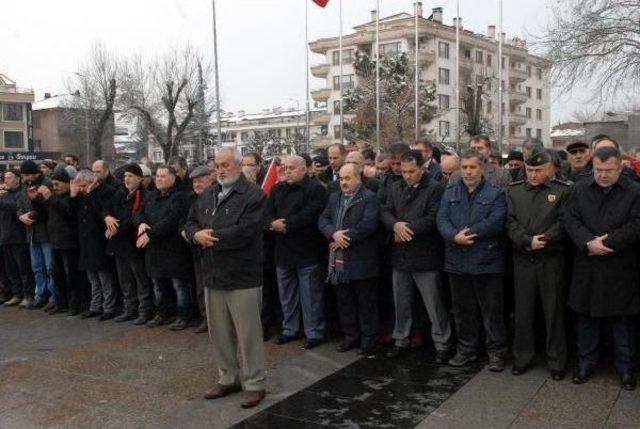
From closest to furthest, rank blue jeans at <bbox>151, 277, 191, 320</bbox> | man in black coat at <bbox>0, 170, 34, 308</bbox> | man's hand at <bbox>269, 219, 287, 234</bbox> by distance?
1. man's hand at <bbox>269, 219, 287, 234</bbox>
2. blue jeans at <bbox>151, 277, 191, 320</bbox>
3. man in black coat at <bbox>0, 170, 34, 308</bbox>

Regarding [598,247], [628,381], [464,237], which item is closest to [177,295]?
[464,237]

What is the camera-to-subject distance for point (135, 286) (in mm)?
8773

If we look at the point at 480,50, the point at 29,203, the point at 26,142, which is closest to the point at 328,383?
the point at 29,203

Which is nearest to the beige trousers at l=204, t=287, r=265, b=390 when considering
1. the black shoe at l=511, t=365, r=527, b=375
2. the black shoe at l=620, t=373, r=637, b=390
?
the black shoe at l=511, t=365, r=527, b=375

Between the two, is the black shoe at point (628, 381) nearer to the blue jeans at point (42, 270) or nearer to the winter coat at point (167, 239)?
the winter coat at point (167, 239)

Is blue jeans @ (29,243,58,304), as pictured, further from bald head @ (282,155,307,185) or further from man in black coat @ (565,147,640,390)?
man in black coat @ (565,147,640,390)

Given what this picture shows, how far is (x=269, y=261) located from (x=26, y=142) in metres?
82.8

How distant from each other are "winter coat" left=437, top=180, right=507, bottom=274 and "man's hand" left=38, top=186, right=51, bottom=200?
578 cm

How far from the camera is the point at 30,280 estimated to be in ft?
32.5

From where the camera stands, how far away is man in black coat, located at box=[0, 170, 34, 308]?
9727 mm

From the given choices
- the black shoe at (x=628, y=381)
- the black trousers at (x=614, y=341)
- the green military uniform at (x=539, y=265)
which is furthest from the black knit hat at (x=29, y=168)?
the black shoe at (x=628, y=381)

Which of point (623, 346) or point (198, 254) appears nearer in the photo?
point (623, 346)

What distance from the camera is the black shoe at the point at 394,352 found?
6619mm

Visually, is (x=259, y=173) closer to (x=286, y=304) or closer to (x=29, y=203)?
(x=286, y=304)
